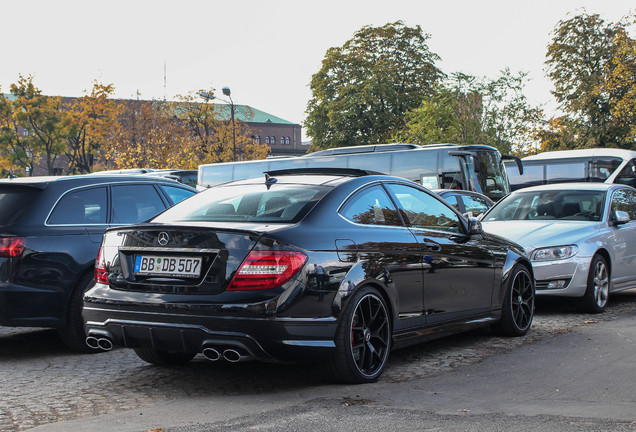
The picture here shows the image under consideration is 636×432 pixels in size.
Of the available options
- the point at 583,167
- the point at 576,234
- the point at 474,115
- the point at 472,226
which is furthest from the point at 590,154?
the point at 472,226

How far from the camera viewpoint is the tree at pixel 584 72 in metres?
52.3

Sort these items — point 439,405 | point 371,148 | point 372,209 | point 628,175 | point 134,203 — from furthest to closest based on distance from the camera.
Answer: point 628,175 < point 371,148 < point 134,203 < point 372,209 < point 439,405

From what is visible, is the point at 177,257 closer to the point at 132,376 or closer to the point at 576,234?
the point at 132,376

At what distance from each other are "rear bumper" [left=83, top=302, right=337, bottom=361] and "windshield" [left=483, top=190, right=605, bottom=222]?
6028mm

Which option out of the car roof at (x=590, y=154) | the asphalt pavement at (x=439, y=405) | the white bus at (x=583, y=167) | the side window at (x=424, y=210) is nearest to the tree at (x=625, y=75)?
the car roof at (x=590, y=154)

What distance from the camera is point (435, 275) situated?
661 centimetres

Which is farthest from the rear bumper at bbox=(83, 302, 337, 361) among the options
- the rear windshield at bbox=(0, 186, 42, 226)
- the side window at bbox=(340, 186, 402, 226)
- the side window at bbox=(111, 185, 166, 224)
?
the side window at bbox=(111, 185, 166, 224)

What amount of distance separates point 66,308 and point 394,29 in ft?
184

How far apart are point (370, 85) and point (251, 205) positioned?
5299 centimetres

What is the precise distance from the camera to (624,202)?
11141 mm

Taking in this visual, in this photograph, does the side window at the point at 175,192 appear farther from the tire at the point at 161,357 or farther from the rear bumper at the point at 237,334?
the rear bumper at the point at 237,334

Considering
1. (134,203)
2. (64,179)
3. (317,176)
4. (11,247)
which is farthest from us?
(134,203)

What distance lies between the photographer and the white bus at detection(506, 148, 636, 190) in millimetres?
33781

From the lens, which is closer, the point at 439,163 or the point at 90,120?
the point at 439,163
